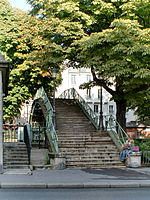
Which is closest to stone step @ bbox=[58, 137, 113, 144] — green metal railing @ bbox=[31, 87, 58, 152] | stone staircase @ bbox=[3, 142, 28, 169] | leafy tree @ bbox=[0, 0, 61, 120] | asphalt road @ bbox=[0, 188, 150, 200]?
green metal railing @ bbox=[31, 87, 58, 152]

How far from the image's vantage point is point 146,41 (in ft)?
61.8

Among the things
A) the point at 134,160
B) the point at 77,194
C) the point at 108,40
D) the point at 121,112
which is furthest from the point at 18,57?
the point at 77,194

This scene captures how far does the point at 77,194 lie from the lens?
9531 millimetres

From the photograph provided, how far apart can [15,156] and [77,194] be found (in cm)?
916

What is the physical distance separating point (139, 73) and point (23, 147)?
24.9 ft

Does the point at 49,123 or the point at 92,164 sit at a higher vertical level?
the point at 49,123

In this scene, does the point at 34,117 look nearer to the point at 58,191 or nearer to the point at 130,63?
the point at 130,63

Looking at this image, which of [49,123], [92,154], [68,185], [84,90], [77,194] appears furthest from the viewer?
[84,90]

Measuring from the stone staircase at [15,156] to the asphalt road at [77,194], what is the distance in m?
6.39

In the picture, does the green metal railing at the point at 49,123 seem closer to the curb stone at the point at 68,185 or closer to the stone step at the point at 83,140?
the stone step at the point at 83,140

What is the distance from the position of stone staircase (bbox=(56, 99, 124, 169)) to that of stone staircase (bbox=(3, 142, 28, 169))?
6.75 ft

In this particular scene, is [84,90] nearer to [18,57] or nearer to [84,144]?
[18,57]

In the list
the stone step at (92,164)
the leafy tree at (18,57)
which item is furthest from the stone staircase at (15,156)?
the leafy tree at (18,57)

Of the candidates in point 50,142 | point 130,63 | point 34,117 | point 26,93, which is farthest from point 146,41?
point 34,117
